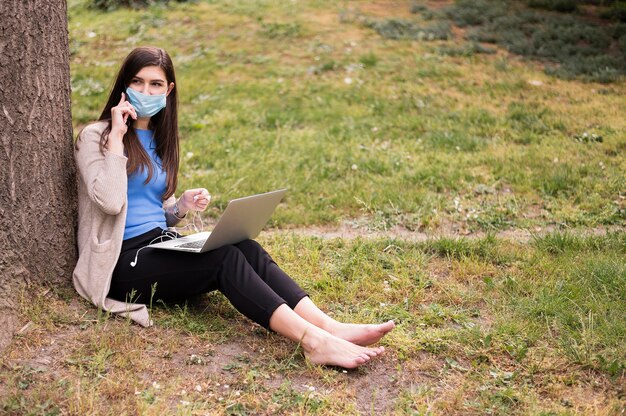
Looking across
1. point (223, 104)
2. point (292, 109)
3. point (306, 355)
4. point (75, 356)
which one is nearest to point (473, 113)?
point (292, 109)

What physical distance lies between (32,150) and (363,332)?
74.5 inches

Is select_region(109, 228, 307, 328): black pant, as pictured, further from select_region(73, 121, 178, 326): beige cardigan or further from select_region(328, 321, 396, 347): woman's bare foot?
select_region(328, 321, 396, 347): woman's bare foot

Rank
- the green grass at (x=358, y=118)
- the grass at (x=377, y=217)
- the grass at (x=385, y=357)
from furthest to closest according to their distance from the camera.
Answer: the green grass at (x=358, y=118) < the grass at (x=377, y=217) < the grass at (x=385, y=357)

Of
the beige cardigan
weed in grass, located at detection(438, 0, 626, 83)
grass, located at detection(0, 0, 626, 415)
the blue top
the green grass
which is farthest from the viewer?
weed in grass, located at detection(438, 0, 626, 83)

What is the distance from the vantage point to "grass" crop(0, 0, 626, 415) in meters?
3.05

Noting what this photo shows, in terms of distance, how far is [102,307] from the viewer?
11.2 feet

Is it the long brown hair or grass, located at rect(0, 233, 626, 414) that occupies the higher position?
the long brown hair

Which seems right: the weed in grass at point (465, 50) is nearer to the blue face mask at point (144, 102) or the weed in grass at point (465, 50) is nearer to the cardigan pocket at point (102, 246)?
the blue face mask at point (144, 102)

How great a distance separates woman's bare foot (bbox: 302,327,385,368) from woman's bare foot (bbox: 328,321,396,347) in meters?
0.08

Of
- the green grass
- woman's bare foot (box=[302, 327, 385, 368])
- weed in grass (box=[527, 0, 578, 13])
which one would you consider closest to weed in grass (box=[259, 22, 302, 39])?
the green grass

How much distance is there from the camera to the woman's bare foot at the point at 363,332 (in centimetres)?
331

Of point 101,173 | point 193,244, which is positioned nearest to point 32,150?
point 101,173

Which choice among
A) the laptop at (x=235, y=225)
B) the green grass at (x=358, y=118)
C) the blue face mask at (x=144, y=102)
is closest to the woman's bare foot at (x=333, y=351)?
the laptop at (x=235, y=225)

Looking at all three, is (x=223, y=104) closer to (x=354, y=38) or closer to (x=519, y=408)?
(x=354, y=38)
